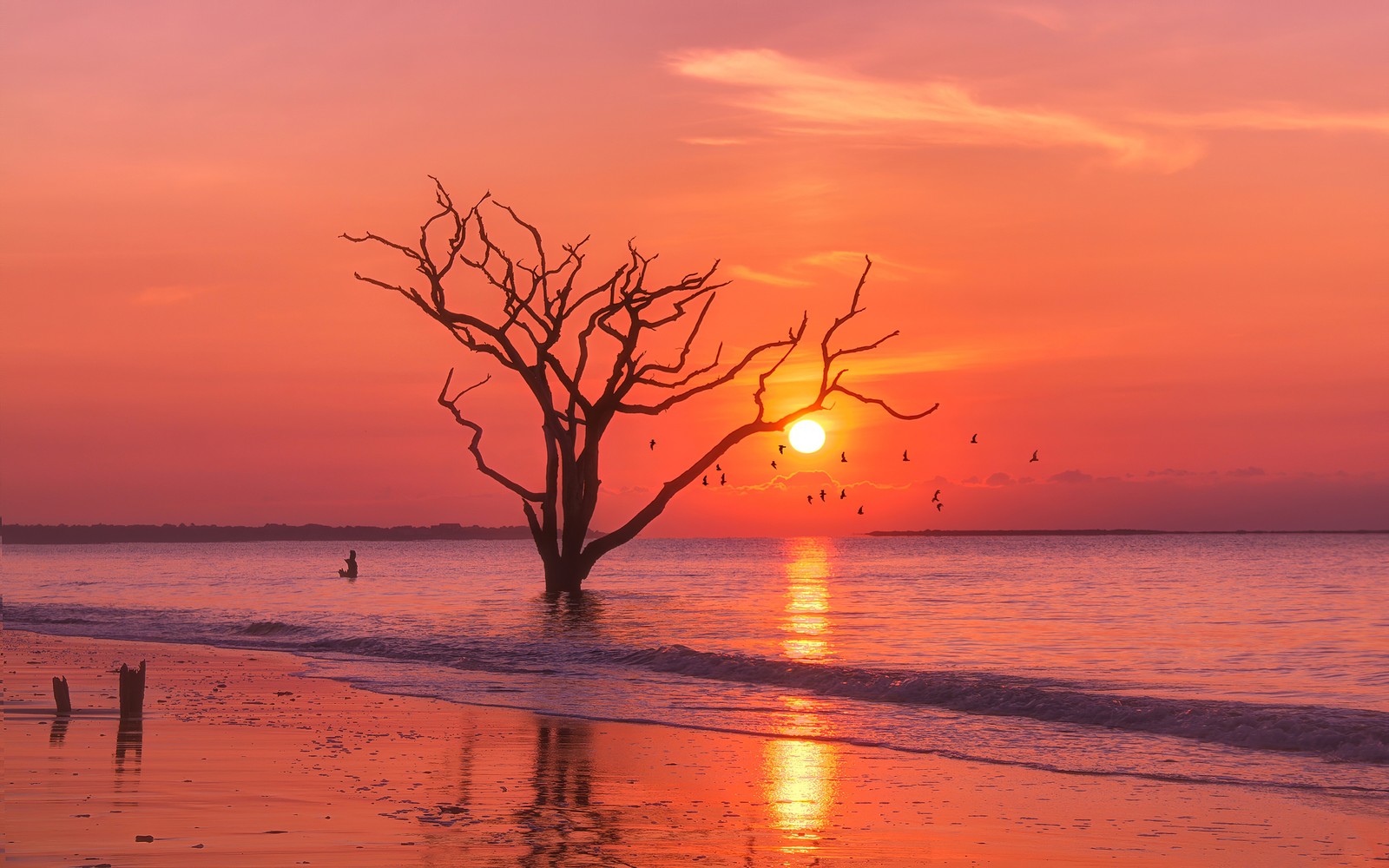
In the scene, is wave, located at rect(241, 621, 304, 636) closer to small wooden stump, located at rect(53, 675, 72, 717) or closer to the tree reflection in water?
small wooden stump, located at rect(53, 675, 72, 717)

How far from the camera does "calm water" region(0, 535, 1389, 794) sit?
1395 cm

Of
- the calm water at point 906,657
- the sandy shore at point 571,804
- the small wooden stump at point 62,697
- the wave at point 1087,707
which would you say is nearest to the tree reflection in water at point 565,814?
the sandy shore at point 571,804

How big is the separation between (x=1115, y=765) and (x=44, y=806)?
9210mm

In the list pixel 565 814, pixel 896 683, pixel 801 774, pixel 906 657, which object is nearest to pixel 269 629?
pixel 906 657

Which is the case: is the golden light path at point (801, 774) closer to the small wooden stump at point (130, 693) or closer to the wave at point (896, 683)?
the wave at point (896, 683)

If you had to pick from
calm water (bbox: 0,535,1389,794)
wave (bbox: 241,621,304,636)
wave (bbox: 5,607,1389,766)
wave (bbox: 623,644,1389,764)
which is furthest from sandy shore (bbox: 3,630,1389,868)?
wave (bbox: 241,621,304,636)

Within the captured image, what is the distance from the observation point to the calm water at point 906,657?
1395cm

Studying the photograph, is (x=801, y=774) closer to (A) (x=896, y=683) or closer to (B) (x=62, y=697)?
(A) (x=896, y=683)

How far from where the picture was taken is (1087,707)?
16.1 m

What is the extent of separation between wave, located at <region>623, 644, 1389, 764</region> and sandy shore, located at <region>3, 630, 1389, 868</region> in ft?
10.6

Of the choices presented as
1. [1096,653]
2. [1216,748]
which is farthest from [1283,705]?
[1096,653]

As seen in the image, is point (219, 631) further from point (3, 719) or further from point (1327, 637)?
point (1327, 637)

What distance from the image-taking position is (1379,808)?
10266 millimetres

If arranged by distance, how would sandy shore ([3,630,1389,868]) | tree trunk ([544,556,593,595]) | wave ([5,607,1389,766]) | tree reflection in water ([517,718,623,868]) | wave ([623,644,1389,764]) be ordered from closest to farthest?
tree reflection in water ([517,718,623,868]), sandy shore ([3,630,1389,868]), wave ([623,644,1389,764]), wave ([5,607,1389,766]), tree trunk ([544,556,593,595])
